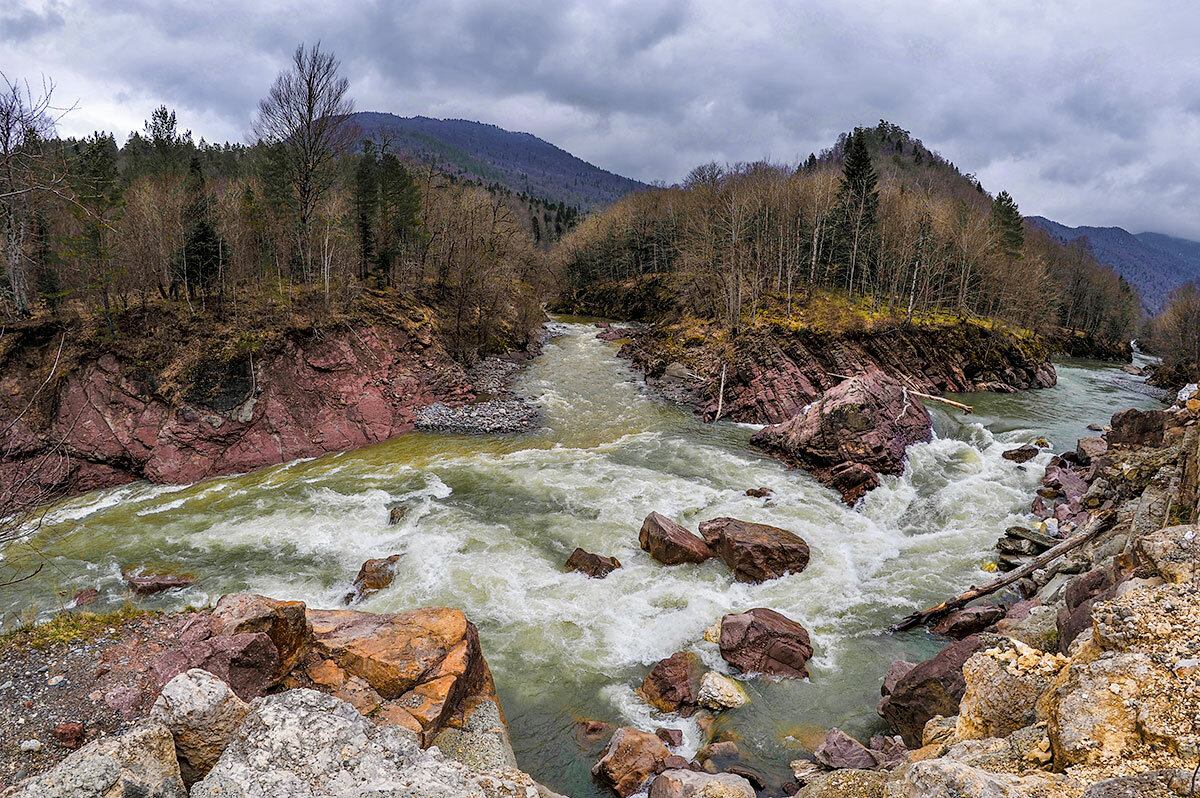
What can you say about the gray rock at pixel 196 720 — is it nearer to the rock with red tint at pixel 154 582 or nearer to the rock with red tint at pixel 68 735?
the rock with red tint at pixel 68 735

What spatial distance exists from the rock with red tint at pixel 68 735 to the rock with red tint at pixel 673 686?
780 cm

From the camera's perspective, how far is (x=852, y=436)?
20906 millimetres

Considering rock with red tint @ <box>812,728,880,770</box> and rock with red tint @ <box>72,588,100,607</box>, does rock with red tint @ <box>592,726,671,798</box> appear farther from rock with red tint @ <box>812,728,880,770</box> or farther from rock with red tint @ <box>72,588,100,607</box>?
rock with red tint @ <box>72,588,100,607</box>

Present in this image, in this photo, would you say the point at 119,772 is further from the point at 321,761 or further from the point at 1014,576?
the point at 1014,576

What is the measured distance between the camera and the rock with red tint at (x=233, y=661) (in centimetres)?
648

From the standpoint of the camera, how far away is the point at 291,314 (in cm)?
2680

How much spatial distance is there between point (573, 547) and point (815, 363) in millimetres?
22389

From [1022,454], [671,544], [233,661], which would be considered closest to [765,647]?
[671,544]

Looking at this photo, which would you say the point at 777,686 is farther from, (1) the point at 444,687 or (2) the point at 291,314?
(2) the point at 291,314

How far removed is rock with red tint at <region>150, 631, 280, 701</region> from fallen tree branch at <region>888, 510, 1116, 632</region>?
11.8 meters

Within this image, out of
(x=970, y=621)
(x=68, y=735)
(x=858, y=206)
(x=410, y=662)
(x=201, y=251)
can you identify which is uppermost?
(x=858, y=206)

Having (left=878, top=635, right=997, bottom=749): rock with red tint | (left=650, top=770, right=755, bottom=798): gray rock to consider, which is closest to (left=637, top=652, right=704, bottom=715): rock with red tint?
(left=650, top=770, right=755, bottom=798): gray rock

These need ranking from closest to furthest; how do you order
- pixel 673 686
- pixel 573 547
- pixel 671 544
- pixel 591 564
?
pixel 673 686 → pixel 591 564 → pixel 671 544 → pixel 573 547

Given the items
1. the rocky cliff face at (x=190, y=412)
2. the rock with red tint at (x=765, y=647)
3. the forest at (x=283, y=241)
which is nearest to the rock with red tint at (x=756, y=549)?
the rock with red tint at (x=765, y=647)
